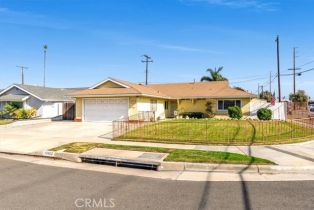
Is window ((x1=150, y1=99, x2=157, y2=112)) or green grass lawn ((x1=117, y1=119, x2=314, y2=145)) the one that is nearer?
green grass lawn ((x1=117, y1=119, x2=314, y2=145))

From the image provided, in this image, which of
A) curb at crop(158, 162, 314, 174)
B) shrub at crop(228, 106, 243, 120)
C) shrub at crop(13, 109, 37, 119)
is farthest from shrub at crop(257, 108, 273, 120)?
shrub at crop(13, 109, 37, 119)

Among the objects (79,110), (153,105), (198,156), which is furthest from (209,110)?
(198,156)

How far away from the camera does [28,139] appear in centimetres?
1500

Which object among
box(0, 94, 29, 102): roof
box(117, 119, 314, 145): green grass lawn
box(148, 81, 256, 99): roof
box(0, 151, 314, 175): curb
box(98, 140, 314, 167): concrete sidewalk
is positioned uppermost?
box(148, 81, 256, 99): roof

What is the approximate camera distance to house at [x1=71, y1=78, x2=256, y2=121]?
77.3 ft

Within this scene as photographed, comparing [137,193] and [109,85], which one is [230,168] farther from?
[109,85]

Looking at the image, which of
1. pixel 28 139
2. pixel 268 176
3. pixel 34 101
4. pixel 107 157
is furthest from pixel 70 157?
pixel 34 101

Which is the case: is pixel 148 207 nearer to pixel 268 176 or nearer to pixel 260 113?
pixel 268 176

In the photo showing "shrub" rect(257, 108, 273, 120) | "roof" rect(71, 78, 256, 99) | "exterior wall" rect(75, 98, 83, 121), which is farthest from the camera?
"exterior wall" rect(75, 98, 83, 121)

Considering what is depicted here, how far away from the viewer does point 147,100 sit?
25.6m

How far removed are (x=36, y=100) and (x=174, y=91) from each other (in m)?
15.7

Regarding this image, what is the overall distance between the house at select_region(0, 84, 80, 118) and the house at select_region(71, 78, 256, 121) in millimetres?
4866

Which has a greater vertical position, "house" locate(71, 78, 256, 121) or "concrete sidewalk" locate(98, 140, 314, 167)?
"house" locate(71, 78, 256, 121)

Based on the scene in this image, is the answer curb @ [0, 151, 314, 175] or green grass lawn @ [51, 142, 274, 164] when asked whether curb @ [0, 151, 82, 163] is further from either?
curb @ [0, 151, 314, 175]
